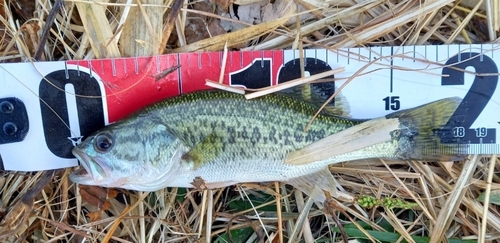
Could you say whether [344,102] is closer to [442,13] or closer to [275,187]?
[275,187]

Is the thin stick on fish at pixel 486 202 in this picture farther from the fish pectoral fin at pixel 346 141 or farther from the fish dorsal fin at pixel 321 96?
the fish dorsal fin at pixel 321 96

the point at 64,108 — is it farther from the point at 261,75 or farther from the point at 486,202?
the point at 486,202

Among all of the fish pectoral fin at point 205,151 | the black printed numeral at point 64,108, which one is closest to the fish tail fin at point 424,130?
the fish pectoral fin at point 205,151

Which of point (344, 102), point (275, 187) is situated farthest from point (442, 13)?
point (275, 187)

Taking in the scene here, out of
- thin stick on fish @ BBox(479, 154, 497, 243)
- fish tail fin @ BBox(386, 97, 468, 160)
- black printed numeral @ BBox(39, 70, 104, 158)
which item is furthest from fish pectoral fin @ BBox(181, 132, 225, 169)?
thin stick on fish @ BBox(479, 154, 497, 243)

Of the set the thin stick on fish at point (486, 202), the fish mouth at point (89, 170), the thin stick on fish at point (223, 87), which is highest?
the thin stick on fish at point (223, 87)

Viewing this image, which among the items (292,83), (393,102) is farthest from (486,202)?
(292,83)

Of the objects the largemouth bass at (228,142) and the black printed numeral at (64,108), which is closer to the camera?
the largemouth bass at (228,142)

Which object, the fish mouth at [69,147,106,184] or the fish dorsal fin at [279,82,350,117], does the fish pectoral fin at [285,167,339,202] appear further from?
the fish mouth at [69,147,106,184]
